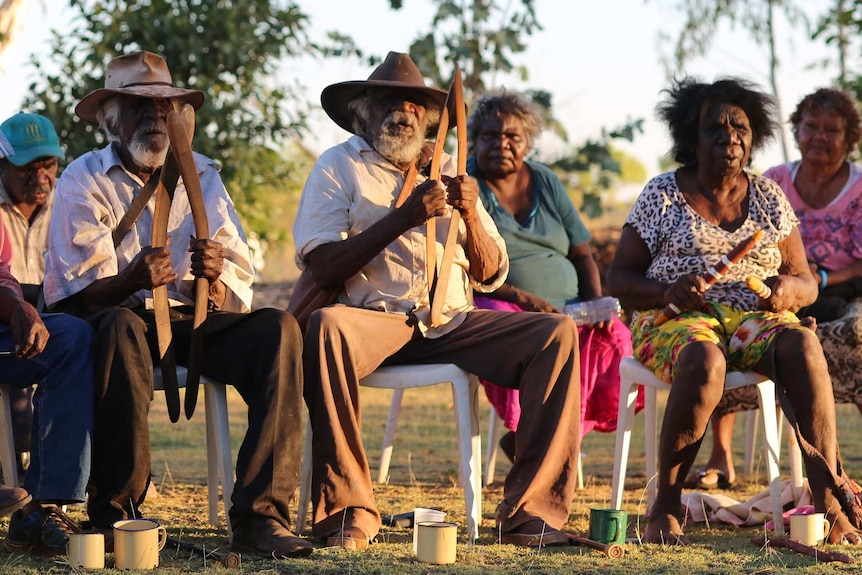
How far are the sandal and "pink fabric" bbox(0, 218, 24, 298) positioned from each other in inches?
57.6

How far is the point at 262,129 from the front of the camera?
10.4 m

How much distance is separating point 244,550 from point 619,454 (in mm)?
1702

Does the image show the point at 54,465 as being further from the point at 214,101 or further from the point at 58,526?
the point at 214,101

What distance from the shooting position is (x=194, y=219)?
489cm

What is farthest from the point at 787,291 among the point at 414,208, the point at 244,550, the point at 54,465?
the point at 54,465

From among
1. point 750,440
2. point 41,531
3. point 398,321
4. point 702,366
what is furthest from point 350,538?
point 750,440

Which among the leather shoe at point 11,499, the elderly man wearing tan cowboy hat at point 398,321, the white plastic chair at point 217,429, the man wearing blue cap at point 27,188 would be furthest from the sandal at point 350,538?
the man wearing blue cap at point 27,188

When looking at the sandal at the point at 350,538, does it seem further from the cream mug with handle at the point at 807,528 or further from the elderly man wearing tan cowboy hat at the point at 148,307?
the cream mug with handle at the point at 807,528

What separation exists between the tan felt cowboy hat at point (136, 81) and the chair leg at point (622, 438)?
222cm

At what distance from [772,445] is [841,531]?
0.47 m

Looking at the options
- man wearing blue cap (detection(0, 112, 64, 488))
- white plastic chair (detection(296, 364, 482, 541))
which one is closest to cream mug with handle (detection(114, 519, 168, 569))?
white plastic chair (detection(296, 364, 482, 541))

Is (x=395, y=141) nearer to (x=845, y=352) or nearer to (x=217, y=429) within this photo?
(x=217, y=429)

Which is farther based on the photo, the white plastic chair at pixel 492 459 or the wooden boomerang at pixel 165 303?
the white plastic chair at pixel 492 459

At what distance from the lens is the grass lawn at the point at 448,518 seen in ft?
14.4
